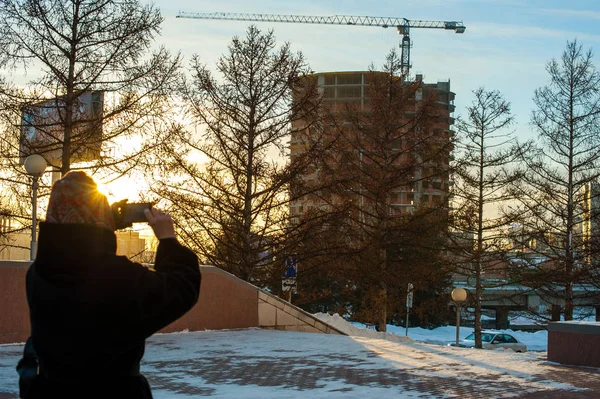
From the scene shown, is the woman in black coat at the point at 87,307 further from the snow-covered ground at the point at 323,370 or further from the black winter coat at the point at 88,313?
the snow-covered ground at the point at 323,370

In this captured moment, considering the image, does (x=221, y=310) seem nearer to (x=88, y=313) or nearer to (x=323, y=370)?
(x=323, y=370)

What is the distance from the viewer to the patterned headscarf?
2.59 m

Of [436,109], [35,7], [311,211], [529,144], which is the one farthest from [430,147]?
[35,7]

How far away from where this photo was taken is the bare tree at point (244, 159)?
74.4 feet

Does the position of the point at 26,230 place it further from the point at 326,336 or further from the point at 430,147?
the point at 430,147

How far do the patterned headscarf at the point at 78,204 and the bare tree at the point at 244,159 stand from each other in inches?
775

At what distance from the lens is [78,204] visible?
261cm

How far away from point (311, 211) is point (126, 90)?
24.3ft

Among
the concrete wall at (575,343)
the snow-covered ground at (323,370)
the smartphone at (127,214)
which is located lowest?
the snow-covered ground at (323,370)

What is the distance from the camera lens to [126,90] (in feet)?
63.1

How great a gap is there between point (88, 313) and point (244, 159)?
20350mm

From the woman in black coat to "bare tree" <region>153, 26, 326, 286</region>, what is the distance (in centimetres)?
1978

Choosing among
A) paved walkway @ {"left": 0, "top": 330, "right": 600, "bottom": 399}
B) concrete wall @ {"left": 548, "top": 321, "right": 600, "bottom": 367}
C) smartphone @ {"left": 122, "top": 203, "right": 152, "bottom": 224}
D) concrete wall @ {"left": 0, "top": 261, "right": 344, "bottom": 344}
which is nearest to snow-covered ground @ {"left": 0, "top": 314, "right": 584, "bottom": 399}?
paved walkway @ {"left": 0, "top": 330, "right": 600, "bottom": 399}

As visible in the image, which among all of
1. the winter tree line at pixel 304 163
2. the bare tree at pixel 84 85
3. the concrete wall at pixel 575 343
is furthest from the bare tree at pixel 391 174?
the concrete wall at pixel 575 343
